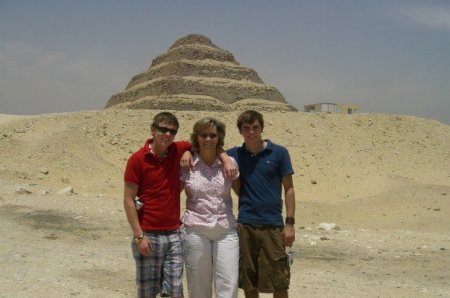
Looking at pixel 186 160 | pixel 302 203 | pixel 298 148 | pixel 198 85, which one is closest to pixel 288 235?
pixel 186 160

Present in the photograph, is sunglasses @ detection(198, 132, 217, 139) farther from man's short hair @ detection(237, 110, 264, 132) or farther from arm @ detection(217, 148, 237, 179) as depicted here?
man's short hair @ detection(237, 110, 264, 132)

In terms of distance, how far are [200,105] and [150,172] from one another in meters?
26.1

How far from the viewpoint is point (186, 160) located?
377cm

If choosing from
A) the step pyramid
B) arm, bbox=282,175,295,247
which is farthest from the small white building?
arm, bbox=282,175,295,247

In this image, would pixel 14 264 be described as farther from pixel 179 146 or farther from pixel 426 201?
pixel 426 201

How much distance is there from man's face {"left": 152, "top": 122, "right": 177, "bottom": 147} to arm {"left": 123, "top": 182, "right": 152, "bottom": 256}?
15.7 inches

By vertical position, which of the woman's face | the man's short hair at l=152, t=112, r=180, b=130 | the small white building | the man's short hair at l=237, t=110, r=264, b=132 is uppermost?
the small white building

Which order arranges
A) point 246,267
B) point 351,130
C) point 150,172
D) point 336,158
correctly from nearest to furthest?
point 150,172 → point 246,267 → point 336,158 → point 351,130

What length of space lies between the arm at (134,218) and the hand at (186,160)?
0.41 m

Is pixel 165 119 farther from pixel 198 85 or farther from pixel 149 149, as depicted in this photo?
pixel 198 85

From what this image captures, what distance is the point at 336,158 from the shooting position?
76.8 ft

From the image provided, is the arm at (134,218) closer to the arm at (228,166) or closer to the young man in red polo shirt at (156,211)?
the young man in red polo shirt at (156,211)

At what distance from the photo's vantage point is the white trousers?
3.74 metres

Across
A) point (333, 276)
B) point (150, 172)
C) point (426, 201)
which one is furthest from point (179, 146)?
point (426, 201)
